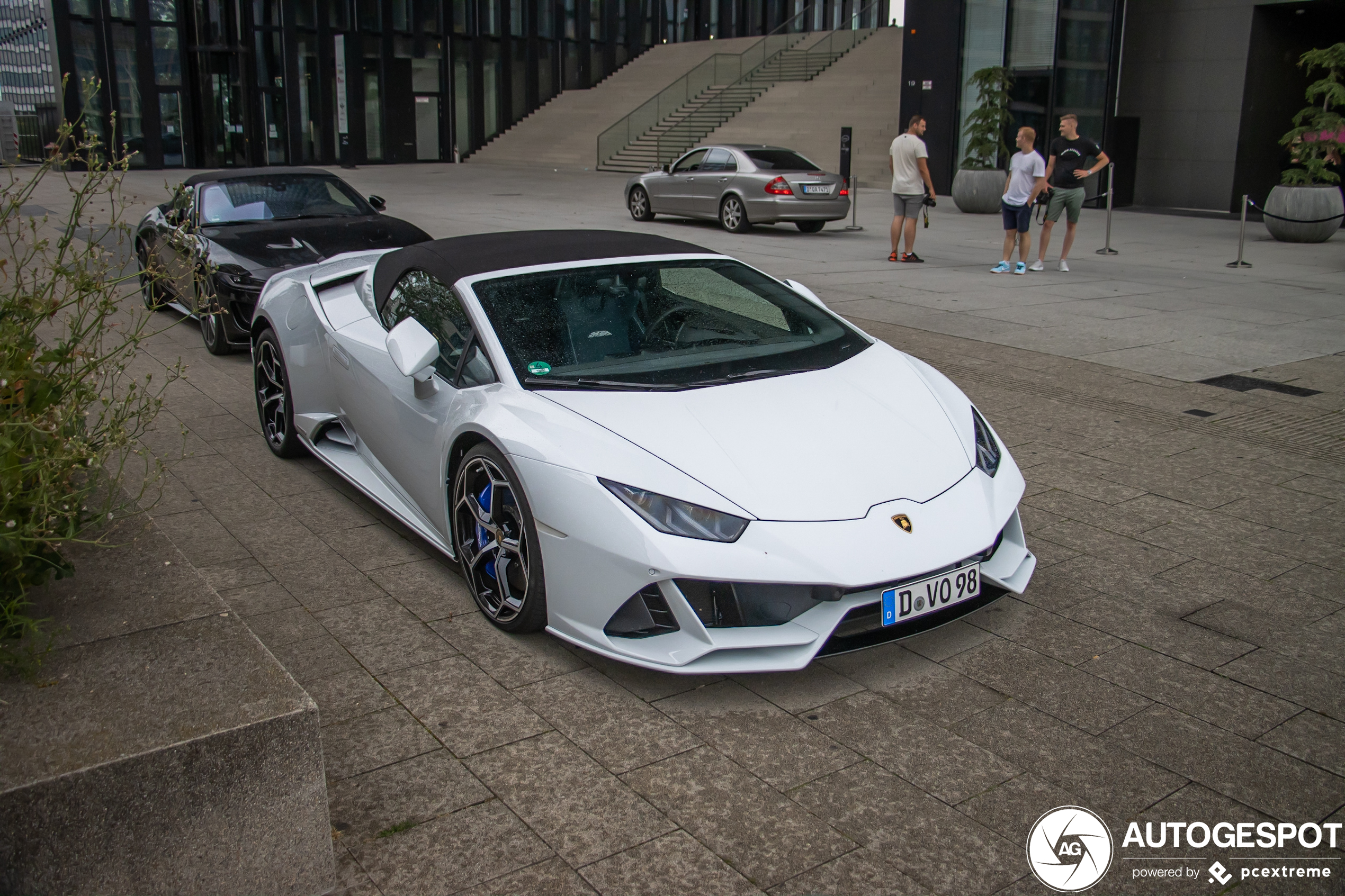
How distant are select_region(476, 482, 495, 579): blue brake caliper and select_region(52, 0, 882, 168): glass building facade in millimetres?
33259

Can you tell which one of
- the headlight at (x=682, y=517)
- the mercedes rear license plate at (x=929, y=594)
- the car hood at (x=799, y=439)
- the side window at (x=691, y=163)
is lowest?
the mercedes rear license plate at (x=929, y=594)

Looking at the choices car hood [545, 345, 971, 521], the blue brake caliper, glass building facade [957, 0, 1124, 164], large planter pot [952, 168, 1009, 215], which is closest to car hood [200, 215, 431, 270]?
the blue brake caliper

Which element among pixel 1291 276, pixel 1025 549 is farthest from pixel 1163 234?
pixel 1025 549

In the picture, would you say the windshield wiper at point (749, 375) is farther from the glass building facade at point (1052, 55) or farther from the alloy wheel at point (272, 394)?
the glass building facade at point (1052, 55)

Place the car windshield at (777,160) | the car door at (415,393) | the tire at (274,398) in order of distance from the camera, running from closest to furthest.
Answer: the car door at (415,393) → the tire at (274,398) → the car windshield at (777,160)

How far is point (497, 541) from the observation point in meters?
4.16

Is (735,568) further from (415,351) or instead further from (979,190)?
(979,190)

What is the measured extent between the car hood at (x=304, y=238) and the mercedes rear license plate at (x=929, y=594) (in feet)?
20.6

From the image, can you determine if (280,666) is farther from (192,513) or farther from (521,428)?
(192,513)

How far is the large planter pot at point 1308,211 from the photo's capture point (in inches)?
679

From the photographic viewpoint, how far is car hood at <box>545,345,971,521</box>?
378 cm

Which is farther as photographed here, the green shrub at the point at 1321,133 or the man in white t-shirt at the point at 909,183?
the green shrub at the point at 1321,133

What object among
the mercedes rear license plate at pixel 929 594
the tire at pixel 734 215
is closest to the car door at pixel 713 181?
the tire at pixel 734 215

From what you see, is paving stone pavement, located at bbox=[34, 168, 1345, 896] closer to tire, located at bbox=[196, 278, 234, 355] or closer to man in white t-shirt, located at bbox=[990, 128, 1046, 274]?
tire, located at bbox=[196, 278, 234, 355]
